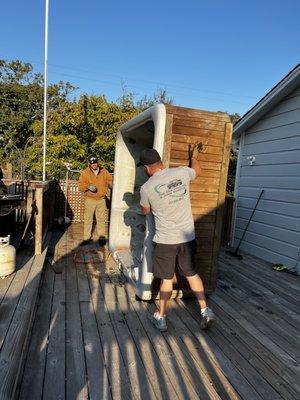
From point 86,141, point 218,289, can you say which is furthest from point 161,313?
point 86,141

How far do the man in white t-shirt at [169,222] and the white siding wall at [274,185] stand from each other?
3368 mm

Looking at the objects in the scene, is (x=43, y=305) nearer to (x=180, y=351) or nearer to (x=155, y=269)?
(x=155, y=269)

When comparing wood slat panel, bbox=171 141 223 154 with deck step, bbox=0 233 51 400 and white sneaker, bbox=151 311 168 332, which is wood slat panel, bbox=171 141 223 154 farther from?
deck step, bbox=0 233 51 400

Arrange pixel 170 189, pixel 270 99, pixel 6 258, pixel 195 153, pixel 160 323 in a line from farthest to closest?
pixel 270 99 → pixel 6 258 → pixel 195 153 → pixel 160 323 → pixel 170 189

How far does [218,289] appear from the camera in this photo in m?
4.85

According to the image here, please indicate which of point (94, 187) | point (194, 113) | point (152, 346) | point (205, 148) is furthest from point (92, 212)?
point (152, 346)

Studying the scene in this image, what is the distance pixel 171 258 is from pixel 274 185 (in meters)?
4.06

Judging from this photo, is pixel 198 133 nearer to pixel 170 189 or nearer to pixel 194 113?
pixel 194 113

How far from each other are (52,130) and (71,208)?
4519 millimetres

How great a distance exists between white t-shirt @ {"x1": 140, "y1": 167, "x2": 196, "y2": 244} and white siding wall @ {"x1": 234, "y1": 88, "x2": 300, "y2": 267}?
3474 millimetres

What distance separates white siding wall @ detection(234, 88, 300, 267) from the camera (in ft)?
20.7

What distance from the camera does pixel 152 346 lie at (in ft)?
10.4

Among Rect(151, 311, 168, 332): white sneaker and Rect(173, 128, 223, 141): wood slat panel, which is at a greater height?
Rect(173, 128, 223, 141): wood slat panel

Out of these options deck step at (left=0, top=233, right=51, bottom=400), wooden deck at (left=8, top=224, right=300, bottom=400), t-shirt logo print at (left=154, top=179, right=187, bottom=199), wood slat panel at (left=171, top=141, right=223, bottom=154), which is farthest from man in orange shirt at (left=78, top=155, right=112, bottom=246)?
t-shirt logo print at (left=154, top=179, right=187, bottom=199)
